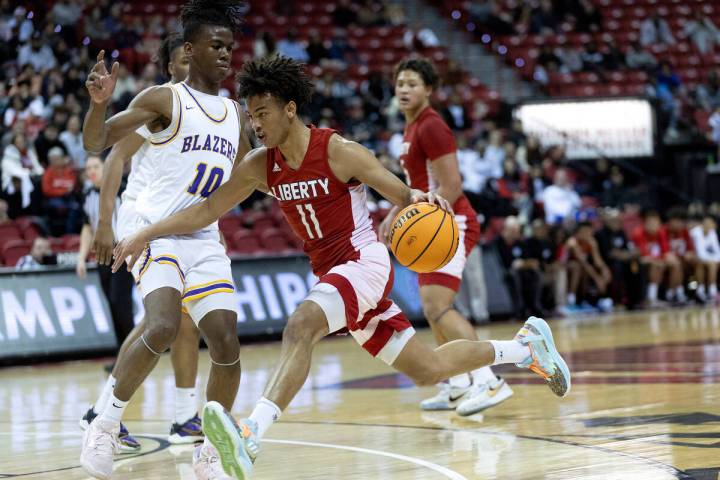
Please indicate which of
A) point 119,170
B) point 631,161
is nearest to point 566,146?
point 631,161

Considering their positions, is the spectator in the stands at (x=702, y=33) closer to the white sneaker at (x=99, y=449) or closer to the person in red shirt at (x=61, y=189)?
the person in red shirt at (x=61, y=189)

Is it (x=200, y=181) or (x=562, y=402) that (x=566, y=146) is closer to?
(x=562, y=402)

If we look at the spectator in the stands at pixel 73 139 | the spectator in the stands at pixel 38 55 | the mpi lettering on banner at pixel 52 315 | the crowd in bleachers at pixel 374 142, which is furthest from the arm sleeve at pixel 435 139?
the spectator in the stands at pixel 38 55

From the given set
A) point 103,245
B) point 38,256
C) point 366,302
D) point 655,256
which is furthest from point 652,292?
point 103,245

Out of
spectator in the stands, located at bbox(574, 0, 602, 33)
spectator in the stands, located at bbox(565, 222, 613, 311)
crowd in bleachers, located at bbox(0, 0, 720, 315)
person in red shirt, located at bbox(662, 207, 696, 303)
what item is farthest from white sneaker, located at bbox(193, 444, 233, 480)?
spectator in the stands, located at bbox(574, 0, 602, 33)

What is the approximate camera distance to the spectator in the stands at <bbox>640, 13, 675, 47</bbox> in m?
24.9

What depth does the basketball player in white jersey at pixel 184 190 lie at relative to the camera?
197 inches

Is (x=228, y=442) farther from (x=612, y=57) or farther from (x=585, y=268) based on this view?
(x=612, y=57)

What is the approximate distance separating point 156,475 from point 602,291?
1225 centimetres

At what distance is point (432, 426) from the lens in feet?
21.0

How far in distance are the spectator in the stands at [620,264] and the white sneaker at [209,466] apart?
42.3ft

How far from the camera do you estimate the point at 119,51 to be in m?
17.3

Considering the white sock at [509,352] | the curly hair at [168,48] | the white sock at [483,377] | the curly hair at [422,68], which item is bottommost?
the white sock at [483,377]

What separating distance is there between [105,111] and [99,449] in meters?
1.52
